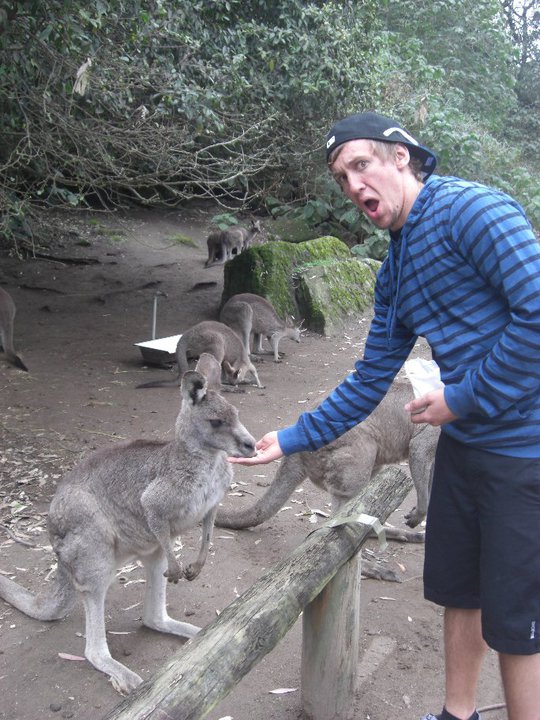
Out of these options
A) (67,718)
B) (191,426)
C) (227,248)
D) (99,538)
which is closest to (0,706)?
(67,718)

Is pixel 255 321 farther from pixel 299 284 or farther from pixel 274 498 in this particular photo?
pixel 274 498

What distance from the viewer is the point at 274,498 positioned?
3.83 metres

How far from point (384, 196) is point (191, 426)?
1474mm

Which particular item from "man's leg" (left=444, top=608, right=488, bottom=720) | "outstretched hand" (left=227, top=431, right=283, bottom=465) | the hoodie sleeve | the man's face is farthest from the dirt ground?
the man's face

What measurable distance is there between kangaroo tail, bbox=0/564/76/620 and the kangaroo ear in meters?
0.86

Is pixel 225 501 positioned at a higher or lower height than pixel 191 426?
lower

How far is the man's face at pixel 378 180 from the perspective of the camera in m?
1.87

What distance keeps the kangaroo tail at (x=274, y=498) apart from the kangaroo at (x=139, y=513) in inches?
30.1

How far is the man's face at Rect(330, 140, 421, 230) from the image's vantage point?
187 centimetres

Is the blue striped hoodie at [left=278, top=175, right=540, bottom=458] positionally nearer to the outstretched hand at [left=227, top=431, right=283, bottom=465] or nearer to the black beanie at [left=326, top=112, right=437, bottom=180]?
the black beanie at [left=326, top=112, right=437, bottom=180]

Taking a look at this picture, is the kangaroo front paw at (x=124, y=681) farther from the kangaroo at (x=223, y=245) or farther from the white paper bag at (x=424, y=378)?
the kangaroo at (x=223, y=245)

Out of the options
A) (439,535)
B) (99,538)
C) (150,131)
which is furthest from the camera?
(150,131)

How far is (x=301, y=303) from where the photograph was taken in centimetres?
937

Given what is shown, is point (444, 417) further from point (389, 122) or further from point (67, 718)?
point (67, 718)
